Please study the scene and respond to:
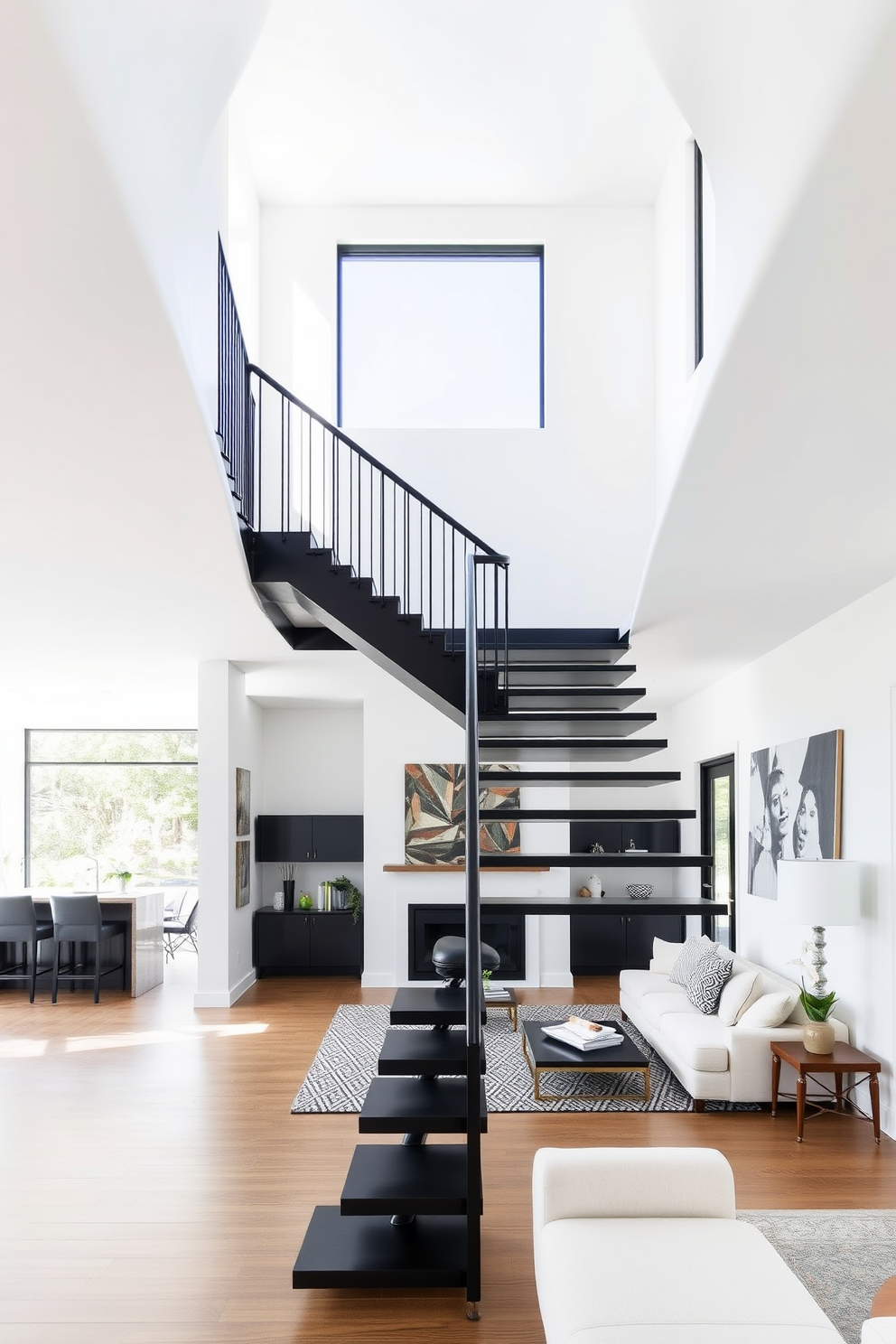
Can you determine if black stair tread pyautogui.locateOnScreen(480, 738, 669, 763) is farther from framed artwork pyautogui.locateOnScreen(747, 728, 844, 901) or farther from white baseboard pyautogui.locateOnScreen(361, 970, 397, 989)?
white baseboard pyautogui.locateOnScreen(361, 970, 397, 989)

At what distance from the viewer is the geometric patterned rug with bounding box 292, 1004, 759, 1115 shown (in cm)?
A: 531

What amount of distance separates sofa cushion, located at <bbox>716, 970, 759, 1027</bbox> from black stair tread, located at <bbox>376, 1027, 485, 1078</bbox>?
240cm

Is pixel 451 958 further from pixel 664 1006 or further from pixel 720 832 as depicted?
pixel 720 832

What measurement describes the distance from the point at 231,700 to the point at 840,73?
6.85 m

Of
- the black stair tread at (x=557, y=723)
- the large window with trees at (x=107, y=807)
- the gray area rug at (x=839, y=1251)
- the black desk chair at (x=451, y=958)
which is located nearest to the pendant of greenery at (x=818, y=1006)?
the gray area rug at (x=839, y=1251)

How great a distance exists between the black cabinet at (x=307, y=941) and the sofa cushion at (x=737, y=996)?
4337mm

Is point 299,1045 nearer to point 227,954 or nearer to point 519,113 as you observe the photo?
point 227,954

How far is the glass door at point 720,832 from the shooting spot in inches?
314

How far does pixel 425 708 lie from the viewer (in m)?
8.91

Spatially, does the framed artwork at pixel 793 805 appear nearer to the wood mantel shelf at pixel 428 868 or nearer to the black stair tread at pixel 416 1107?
the wood mantel shelf at pixel 428 868

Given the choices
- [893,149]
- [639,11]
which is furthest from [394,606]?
[893,149]

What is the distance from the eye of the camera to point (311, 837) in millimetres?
9688

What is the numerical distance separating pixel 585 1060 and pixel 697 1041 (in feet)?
2.02

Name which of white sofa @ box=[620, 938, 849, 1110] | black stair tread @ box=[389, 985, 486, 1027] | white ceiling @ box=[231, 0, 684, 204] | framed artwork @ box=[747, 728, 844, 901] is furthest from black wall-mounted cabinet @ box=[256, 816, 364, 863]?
black stair tread @ box=[389, 985, 486, 1027]
